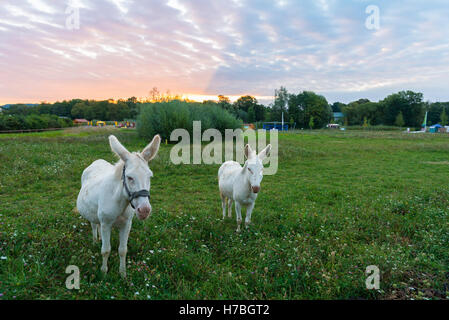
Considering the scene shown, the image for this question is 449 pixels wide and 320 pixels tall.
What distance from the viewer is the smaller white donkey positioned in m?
5.66

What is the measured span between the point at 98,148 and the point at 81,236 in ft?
56.6

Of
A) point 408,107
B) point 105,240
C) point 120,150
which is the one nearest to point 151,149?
point 120,150

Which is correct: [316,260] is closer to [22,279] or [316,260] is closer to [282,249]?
[282,249]

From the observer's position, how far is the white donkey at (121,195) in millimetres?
3451

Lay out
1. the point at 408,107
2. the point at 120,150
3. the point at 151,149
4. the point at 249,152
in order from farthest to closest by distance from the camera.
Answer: the point at 408,107 → the point at 249,152 → the point at 151,149 → the point at 120,150

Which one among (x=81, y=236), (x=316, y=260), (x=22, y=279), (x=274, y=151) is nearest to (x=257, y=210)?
(x=316, y=260)

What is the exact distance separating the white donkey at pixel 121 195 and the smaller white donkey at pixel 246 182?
8.53ft

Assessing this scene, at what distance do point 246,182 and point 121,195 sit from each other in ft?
11.0

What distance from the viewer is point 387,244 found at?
5332mm

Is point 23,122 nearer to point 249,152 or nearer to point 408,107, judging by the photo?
point 249,152

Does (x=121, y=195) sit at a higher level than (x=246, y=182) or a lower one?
higher

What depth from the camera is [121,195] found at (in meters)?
3.96

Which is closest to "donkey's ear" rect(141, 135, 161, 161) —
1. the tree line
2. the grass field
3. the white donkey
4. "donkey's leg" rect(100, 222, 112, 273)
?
the white donkey

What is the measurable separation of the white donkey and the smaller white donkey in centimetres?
260
